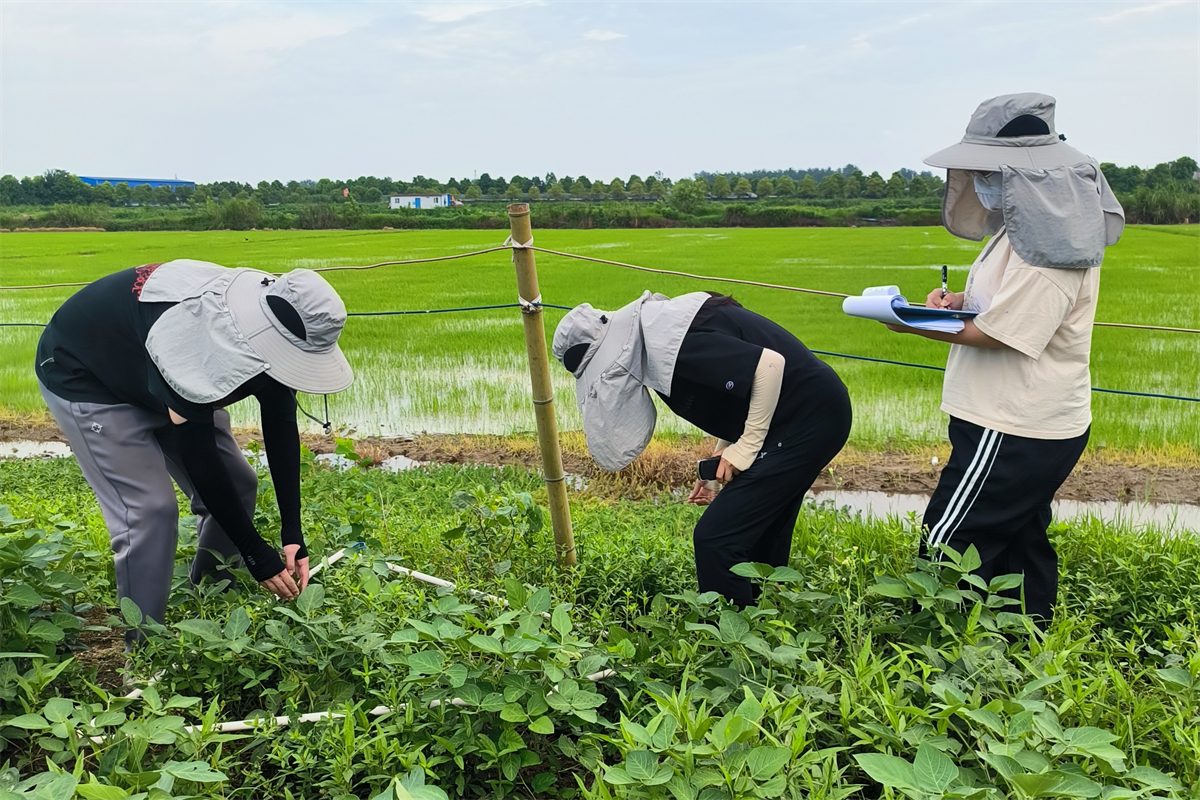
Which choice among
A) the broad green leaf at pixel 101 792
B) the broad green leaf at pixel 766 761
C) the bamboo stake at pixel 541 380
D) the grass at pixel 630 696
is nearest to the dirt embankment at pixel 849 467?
the bamboo stake at pixel 541 380

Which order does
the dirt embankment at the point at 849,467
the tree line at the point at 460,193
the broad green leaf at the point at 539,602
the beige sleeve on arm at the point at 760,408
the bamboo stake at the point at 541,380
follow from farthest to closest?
the tree line at the point at 460,193, the dirt embankment at the point at 849,467, the bamboo stake at the point at 541,380, the beige sleeve on arm at the point at 760,408, the broad green leaf at the point at 539,602

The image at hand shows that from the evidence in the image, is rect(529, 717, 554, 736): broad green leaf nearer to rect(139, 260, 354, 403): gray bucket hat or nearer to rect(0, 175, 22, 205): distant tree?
rect(139, 260, 354, 403): gray bucket hat

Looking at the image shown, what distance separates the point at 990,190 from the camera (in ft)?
8.12

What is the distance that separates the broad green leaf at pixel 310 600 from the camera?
7.38ft

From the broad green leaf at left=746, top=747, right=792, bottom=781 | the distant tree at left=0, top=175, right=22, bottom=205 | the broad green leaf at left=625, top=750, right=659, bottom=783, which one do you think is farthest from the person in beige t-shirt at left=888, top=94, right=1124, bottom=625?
the distant tree at left=0, top=175, right=22, bottom=205

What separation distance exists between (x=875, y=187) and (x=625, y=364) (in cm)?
2233

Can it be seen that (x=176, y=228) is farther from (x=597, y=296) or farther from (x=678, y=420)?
(x=678, y=420)

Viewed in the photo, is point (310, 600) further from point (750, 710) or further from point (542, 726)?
point (750, 710)

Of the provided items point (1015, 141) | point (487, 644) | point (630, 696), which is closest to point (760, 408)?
point (630, 696)

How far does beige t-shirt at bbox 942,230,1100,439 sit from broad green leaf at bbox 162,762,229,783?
2.09m

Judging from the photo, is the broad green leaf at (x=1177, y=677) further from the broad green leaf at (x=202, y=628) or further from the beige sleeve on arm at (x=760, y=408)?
the broad green leaf at (x=202, y=628)

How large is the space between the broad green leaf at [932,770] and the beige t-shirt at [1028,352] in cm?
118

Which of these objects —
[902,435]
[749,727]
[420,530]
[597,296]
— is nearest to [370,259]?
[597,296]

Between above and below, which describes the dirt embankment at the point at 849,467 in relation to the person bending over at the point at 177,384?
below
